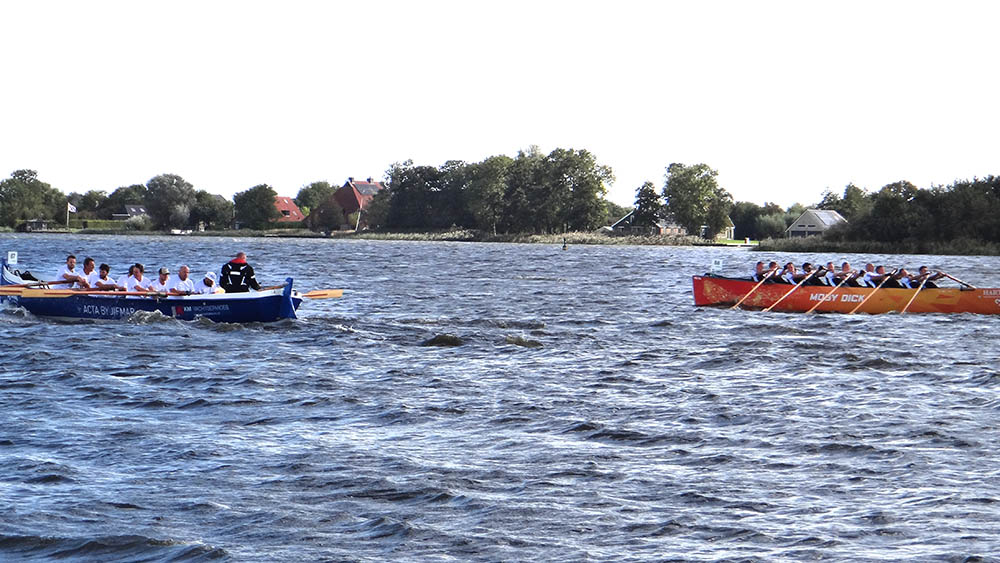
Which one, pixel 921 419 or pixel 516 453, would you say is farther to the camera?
pixel 921 419

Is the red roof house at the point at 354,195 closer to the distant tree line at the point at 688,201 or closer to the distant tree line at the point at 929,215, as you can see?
the distant tree line at the point at 688,201

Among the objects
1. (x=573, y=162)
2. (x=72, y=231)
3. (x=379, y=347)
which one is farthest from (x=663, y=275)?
(x=72, y=231)

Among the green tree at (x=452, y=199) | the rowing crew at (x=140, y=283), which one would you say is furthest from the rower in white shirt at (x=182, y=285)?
the green tree at (x=452, y=199)

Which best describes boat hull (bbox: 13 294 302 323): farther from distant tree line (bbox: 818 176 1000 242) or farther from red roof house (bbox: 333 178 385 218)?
red roof house (bbox: 333 178 385 218)

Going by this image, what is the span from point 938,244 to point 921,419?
277ft

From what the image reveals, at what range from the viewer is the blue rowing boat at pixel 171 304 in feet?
84.6

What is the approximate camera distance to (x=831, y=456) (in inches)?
488

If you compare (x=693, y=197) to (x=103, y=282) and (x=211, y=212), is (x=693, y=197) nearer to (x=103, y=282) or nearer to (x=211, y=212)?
(x=211, y=212)

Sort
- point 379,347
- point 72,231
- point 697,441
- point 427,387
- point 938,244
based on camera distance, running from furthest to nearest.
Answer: point 72,231
point 938,244
point 379,347
point 427,387
point 697,441

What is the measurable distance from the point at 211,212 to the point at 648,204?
64.5 m

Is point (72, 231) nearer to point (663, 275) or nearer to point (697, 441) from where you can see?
point (663, 275)

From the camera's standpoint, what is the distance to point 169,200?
156000mm

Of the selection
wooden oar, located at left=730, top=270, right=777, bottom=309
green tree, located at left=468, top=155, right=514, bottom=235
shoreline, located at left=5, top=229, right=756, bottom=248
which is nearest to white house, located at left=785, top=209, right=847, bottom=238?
shoreline, located at left=5, top=229, right=756, bottom=248

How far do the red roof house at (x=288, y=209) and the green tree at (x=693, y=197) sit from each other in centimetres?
5834
